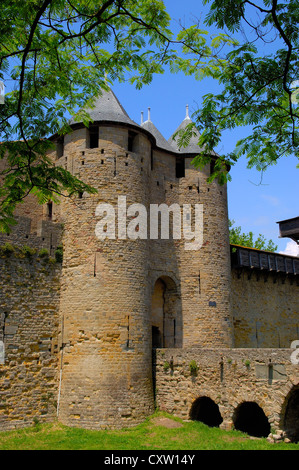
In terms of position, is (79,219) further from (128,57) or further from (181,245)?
(128,57)

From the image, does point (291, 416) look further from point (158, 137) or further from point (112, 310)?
point (158, 137)

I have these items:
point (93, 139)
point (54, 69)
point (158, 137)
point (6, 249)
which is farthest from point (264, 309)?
point (54, 69)

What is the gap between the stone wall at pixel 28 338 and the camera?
14.9 m

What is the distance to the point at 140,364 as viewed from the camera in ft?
52.8

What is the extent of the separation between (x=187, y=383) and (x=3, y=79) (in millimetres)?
12156

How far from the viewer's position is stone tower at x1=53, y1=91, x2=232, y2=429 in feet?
50.6

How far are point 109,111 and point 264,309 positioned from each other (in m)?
12.8

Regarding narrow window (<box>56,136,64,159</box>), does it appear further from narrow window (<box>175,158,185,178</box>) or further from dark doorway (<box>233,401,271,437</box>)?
dark doorway (<box>233,401,271,437</box>)

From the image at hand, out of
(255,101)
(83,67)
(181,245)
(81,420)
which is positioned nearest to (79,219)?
(181,245)

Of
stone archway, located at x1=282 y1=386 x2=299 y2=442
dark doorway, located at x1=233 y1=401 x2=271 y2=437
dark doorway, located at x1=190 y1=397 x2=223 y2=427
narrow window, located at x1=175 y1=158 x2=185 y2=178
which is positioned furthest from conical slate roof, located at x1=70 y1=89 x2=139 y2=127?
dark doorway, located at x1=233 y1=401 x2=271 y2=437

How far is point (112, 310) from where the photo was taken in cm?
1587

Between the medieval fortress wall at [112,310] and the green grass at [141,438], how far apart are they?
0.46 metres

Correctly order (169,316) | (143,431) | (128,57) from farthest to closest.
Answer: (169,316)
(143,431)
(128,57)

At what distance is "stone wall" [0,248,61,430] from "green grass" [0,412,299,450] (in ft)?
2.27
